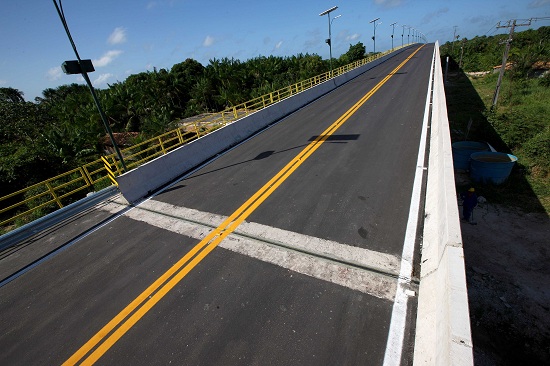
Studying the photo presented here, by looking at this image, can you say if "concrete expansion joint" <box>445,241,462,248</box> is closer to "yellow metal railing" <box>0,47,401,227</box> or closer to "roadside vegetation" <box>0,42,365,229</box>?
"yellow metal railing" <box>0,47,401,227</box>

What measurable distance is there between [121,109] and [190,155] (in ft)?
102

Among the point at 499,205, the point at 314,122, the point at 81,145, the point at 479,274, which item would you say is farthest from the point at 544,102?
the point at 81,145

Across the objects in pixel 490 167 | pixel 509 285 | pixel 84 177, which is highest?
pixel 84 177

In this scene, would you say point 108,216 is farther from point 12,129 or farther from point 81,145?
point 12,129

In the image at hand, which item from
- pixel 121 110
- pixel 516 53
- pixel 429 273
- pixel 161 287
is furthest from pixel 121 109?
pixel 516 53

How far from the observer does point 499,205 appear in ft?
34.2

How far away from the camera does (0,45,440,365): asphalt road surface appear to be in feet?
12.0

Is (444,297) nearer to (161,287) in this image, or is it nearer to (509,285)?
(161,287)

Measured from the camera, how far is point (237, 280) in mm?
4730

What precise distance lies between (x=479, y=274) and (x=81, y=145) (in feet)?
82.2

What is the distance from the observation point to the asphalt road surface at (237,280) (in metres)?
3.66

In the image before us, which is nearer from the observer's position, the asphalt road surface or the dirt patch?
the asphalt road surface

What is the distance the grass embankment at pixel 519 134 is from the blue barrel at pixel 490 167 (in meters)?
0.39

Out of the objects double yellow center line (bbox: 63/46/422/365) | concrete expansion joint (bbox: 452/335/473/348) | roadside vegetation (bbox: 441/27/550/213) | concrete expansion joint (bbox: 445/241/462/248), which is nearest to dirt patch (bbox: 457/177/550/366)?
roadside vegetation (bbox: 441/27/550/213)
